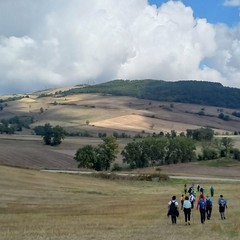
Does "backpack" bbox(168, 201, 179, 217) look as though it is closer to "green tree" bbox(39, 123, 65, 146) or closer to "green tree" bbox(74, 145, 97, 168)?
"green tree" bbox(74, 145, 97, 168)

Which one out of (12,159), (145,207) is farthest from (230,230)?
(12,159)

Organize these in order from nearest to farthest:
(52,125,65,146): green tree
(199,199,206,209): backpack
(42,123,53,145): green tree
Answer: (199,199,206,209): backpack
(52,125,65,146): green tree
(42,123,53,145): green tree

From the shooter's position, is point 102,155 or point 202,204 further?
point 102,155

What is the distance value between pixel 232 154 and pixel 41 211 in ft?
351

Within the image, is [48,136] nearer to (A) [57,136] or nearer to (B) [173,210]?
(A) [57,136]

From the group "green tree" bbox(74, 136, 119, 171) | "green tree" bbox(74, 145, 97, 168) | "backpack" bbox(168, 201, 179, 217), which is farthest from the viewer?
"green tree" bbox(74, 136, 119, 171)

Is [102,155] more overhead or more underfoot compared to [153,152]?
more underfoot

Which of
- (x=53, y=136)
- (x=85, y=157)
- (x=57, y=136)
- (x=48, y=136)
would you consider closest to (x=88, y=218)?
(x=85, y=157)

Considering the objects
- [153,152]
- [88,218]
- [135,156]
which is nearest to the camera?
[88,218]

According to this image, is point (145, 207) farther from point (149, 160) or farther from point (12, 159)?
point (149, 160)

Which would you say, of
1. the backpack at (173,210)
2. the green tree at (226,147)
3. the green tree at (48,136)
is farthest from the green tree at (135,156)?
the backpack at (173,210)

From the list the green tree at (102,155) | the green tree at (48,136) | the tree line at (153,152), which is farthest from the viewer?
the green tree at (48,136)

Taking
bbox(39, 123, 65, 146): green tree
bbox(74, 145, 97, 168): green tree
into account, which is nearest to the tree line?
bbox(74, 145, 97, 168): green tree

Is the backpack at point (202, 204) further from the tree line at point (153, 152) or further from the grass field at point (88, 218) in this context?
the tree line at point (153, 152)
